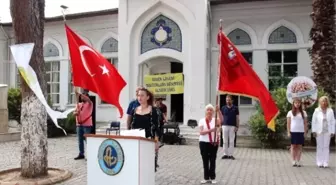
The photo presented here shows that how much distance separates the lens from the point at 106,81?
7.28m

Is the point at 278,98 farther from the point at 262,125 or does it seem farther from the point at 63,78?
the point at 63,78

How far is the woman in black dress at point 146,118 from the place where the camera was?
294 inches

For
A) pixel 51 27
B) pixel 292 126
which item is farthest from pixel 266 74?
pixel 51 27

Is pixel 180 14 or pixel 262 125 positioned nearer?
pixel 262 125

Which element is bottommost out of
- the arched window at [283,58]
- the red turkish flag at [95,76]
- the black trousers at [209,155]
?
the black trousers at [209,155]

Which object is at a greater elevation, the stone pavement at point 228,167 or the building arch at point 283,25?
the building arch at point 283,25

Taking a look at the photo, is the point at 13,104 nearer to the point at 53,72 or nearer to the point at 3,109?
the point at 53,72

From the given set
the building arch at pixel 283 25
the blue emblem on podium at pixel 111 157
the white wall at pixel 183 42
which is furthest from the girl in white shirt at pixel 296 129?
the building arch at pixel 283 25

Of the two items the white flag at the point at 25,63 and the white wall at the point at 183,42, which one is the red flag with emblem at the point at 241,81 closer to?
the white flag at the point at 25,63

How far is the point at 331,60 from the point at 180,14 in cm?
617

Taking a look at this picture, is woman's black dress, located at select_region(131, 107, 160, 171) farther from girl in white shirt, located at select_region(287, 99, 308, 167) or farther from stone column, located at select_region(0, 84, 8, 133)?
stone column, located at select_region(0, 84, 8, 133)

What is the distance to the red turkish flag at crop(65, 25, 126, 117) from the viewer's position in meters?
7.22

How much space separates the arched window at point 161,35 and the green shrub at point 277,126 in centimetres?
449

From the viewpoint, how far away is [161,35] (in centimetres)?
1783
